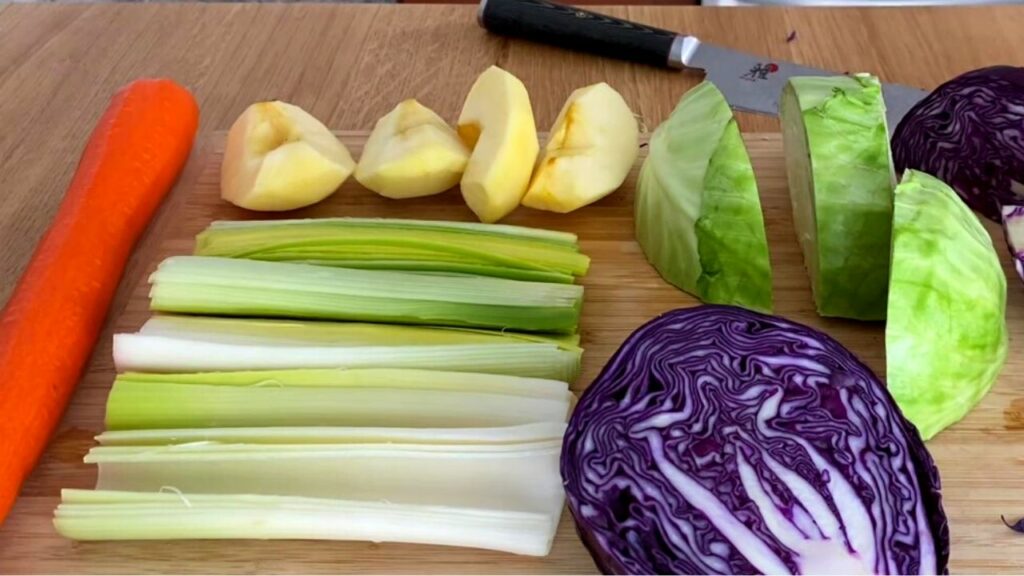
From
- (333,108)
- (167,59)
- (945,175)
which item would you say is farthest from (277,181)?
(945,175)

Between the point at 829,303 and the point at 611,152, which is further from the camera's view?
the point at 611,152

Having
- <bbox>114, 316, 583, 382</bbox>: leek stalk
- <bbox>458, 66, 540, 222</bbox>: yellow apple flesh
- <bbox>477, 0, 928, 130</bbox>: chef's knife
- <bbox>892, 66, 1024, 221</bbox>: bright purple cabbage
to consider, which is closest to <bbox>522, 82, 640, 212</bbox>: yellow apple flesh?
<bbox>458, 66, 540, 222</bbox>: yellow apple flesh

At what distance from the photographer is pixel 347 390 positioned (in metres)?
1.26

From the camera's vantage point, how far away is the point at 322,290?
1.41m

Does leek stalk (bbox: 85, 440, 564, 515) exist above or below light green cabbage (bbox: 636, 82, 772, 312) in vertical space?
below

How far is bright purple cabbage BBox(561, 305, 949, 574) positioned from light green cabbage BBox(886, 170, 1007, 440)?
0.09m

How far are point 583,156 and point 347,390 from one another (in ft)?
1.87

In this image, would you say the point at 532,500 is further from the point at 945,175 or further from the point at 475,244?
the point at 945,175

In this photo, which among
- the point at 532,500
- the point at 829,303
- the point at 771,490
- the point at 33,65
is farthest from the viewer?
the point at 33,65

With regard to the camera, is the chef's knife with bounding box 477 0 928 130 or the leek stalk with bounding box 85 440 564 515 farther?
the chef's knife with bounding box 477 0 928 130

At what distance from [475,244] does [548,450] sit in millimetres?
421

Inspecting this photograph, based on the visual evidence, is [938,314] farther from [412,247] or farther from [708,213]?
[412,247]

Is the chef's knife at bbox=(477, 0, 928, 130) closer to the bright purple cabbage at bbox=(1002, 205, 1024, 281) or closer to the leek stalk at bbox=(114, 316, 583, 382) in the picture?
the bright purple cabbage at bbox=(1002, 205, 1024, 281)

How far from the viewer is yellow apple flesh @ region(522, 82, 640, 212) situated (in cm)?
153
